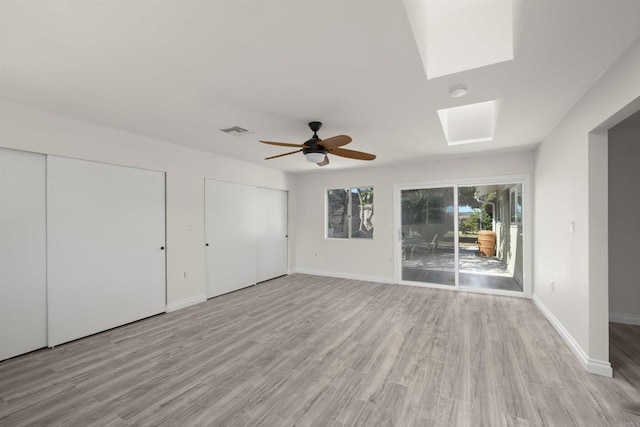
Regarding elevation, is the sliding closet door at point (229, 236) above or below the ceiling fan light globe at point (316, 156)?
below

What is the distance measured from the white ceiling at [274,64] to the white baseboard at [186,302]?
8.18ft

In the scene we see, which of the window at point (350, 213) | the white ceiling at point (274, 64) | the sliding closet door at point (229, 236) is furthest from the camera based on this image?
the window at point (350, 213)

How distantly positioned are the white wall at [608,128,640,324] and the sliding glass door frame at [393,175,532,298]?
99cm

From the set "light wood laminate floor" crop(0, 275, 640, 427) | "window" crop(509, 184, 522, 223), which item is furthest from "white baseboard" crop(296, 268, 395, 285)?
"window" crop(509, 184, 522, 223)

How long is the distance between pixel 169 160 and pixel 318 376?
347 cm

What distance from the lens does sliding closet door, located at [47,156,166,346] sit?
2.89 meters

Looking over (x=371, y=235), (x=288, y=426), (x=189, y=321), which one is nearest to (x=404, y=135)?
(x=371, y=235)

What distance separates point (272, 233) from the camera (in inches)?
234

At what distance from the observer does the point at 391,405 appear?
6.31 feet

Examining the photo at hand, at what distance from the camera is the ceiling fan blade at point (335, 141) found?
2571mm

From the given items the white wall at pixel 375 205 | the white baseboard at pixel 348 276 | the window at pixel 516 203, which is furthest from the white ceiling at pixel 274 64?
the white baseboard at pixel 348 276

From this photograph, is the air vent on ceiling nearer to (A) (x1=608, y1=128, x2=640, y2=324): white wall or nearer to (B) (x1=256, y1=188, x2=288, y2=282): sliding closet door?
(B) (x1=256, y1=188, x2=288, y2=282): sliding closet door

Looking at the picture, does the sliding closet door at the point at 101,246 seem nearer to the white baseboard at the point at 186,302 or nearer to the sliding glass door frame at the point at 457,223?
the white baseboard at the point at 186,302

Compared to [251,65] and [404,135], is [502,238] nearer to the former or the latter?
[404,135]
